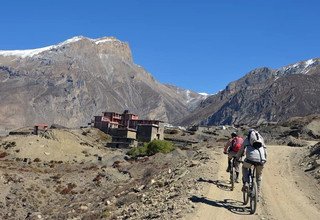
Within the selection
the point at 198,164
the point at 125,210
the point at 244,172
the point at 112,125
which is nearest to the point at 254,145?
the point at 244,172

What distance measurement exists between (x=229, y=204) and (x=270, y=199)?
2.20m

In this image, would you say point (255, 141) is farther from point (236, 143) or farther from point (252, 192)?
point (236, 143)

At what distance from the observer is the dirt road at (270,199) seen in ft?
56.2

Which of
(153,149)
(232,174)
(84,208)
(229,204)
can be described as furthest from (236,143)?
(153,149)

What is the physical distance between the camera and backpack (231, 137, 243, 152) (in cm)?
2208

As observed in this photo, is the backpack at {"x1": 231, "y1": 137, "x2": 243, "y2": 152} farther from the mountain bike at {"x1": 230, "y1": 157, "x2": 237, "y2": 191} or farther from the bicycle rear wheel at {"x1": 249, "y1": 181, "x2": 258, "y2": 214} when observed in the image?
the bicycle rear wheel at {"x1": 249, "y1": 181, "x2": 258, "y2": 214}

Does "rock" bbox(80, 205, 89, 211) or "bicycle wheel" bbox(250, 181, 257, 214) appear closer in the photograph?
"bicycle wheel" bbox(250, 181, 257, 214)

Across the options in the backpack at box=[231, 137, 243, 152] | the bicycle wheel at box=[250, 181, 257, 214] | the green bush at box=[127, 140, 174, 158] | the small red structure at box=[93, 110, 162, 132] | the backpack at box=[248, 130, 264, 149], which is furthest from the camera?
the small red structure at box=[93, 110, 162, 132]

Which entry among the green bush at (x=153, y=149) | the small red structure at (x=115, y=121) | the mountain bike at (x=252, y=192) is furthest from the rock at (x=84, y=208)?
the small red structure at (x=115, y=121)

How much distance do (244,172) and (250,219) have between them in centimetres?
184

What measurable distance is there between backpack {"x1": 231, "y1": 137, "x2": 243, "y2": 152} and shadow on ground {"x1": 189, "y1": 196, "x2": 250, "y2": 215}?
3591mm

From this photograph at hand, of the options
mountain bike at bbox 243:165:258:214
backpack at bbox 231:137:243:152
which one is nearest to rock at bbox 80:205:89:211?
backpack at bbox 231:137:243:152

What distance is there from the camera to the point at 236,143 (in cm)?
2214

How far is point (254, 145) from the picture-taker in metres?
16.5
